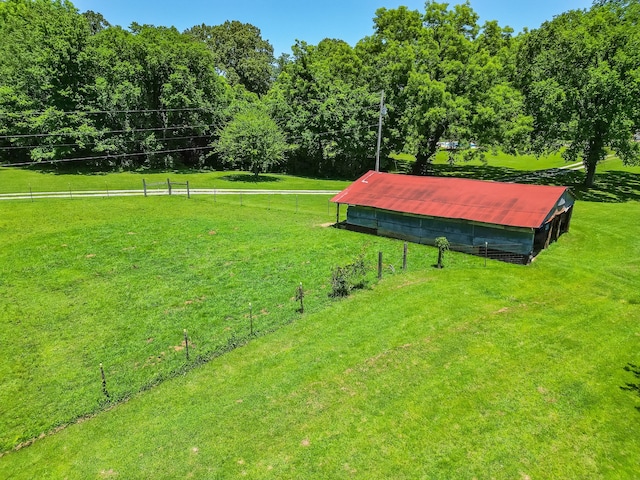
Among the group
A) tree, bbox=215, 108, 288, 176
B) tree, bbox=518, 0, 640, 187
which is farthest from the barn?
tree, bbox=215, 108, 288, 176

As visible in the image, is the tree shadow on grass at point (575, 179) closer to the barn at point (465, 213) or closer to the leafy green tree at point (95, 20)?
the barn at point (465, 213)

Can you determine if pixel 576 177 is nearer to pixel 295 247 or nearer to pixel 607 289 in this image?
pixel 607 289

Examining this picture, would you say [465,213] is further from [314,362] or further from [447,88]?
[447,88]

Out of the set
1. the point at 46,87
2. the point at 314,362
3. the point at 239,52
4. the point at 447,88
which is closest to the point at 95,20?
the point at 239,52

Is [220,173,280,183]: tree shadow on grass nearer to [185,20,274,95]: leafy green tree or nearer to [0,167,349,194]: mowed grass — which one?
[0,167,349,194]: mowed grass

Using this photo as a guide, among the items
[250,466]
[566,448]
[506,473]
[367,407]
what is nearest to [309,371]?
[367,407]
